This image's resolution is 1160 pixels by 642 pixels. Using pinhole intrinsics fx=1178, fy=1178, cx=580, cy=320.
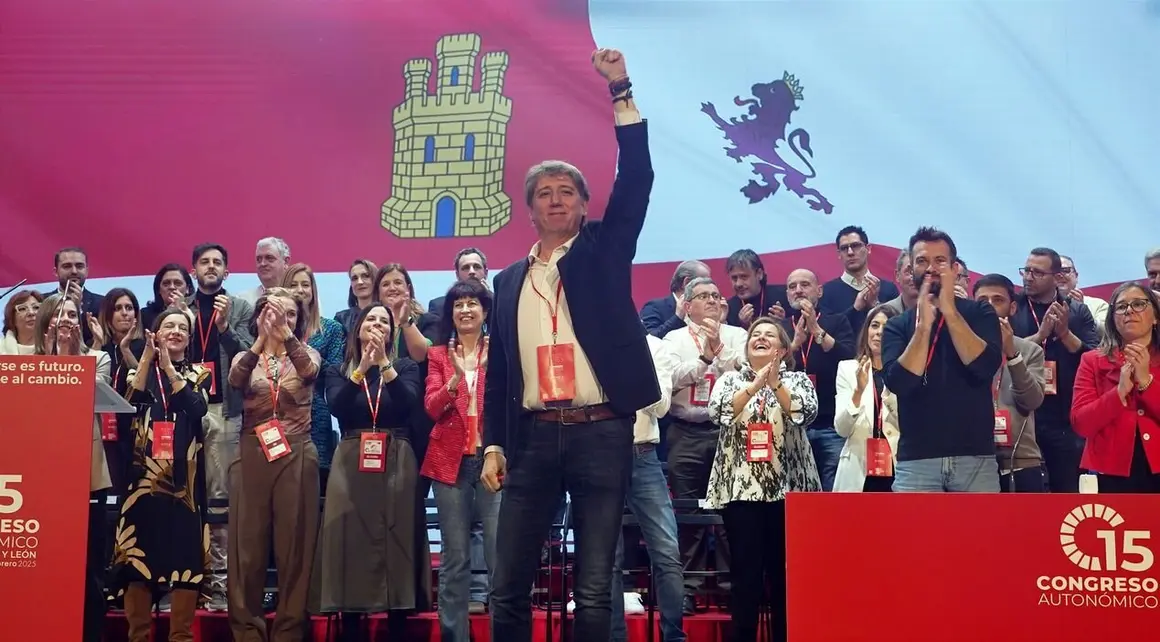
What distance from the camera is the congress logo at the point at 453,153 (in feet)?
21.4

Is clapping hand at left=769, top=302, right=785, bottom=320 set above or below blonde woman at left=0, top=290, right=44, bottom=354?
above

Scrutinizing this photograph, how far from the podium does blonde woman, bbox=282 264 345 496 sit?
5.49ft

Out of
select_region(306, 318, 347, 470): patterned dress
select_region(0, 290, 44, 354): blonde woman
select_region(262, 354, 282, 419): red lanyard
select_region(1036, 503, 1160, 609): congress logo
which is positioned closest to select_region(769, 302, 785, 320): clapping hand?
select_region(306, 318, 347, 470): patterned dress

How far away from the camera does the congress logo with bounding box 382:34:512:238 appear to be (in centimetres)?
652

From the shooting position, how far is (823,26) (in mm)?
6344

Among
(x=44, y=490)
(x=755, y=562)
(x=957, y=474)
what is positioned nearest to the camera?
(x=44, y=490)

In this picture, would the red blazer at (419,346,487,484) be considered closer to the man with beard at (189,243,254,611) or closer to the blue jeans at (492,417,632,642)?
the man with beard at (189,243,254,611)

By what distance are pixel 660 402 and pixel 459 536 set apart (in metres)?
0.96

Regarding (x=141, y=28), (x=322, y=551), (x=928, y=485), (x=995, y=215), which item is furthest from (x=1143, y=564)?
(x=141, y=28)

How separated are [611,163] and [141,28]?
110 inches

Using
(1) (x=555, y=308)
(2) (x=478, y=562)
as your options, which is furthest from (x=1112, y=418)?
(2) (x=478, y=562)

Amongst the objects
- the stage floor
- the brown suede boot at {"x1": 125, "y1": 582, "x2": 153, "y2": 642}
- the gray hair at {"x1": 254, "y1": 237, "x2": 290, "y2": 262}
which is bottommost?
the stage floor

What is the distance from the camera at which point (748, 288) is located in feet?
18.8

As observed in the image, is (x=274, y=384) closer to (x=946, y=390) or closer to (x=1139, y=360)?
(x=946, y=390)
